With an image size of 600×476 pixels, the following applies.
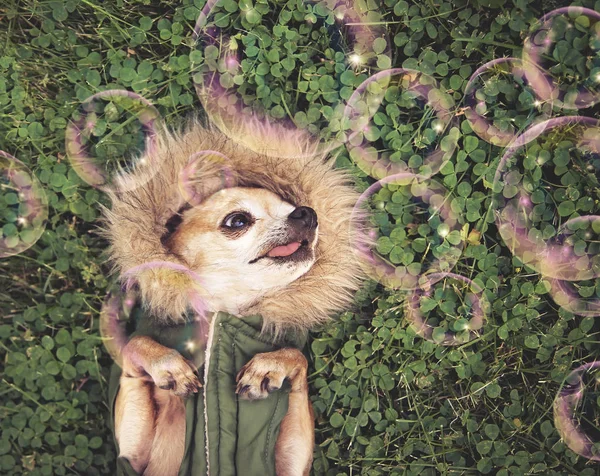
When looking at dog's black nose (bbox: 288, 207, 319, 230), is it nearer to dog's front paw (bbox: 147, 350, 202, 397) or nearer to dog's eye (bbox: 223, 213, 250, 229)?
dog's eye (bbox: 223, 213, 250, 229)

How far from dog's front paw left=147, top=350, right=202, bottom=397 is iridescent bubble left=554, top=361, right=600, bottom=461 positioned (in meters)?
1.09

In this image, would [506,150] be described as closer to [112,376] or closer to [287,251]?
[287,251]

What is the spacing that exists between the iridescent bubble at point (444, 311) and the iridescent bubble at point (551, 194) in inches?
7.2

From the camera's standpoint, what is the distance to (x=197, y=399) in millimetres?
1812

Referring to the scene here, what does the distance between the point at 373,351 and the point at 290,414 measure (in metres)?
0.32

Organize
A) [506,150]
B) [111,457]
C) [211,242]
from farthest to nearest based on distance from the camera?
[111,457], [506,150], [211,242]

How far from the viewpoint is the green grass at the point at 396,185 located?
1900 millimetres

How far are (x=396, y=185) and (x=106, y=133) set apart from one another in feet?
3.14

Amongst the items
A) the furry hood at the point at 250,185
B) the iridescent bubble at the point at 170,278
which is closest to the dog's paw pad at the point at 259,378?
the furry hood at the point at 250,185

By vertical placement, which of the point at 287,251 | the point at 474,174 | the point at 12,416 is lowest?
the point at 12,416

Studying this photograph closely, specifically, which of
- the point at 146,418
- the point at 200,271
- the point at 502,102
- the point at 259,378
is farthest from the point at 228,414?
the point at 502,102

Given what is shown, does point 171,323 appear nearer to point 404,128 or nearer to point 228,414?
point 228,414

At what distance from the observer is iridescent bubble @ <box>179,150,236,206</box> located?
180cm

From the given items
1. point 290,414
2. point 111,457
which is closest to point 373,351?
point 290,414
